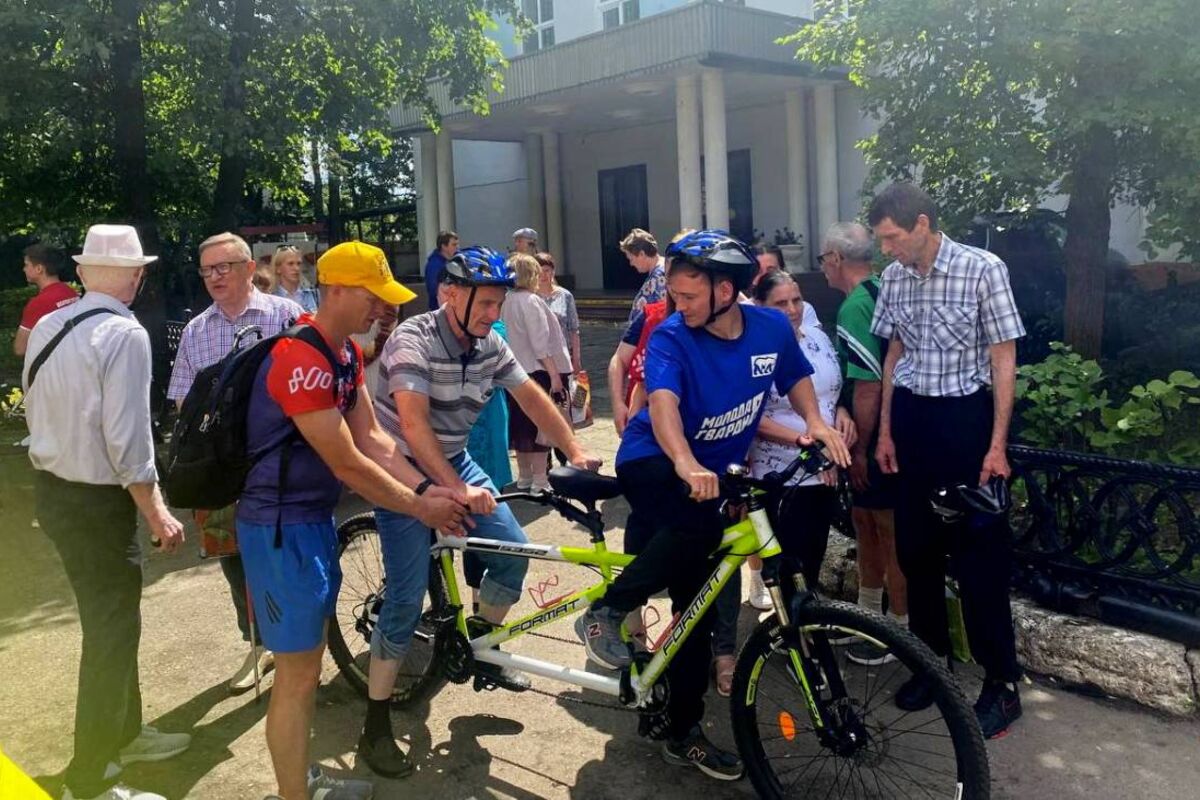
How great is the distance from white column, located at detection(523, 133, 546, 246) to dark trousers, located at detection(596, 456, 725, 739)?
19.9m

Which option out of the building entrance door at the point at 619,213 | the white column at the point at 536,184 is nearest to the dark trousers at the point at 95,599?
the building entrance door at the point at 619,213

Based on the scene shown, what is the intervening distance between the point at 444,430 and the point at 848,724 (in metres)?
1.73

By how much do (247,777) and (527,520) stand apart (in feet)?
10.7

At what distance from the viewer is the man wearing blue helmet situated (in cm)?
349

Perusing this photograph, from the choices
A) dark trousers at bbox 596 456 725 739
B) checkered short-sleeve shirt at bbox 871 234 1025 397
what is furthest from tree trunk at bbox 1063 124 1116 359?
→ dark trousers at bbox 596 456 725 739

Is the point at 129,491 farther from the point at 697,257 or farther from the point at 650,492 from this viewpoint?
the point at 697,257

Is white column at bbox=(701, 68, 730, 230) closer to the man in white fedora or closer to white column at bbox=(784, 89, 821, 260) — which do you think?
white column at bbox=(784, 89, 821, 260)

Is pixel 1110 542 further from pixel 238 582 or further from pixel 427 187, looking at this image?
pixel 427 187

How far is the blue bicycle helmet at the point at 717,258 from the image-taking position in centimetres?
321

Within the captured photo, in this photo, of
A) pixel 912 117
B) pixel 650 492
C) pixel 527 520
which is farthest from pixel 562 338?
pixel 650 492

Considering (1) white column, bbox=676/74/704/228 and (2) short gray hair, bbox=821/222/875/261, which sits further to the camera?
(1) white column, bbox=676/74/704/228

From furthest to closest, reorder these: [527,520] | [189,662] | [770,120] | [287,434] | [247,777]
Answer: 1. [770,120]
2. [527,520]
3. [189,662]
4. [247,777]
5. [287,434]

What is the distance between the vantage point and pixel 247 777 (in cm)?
365

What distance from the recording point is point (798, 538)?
422cm
